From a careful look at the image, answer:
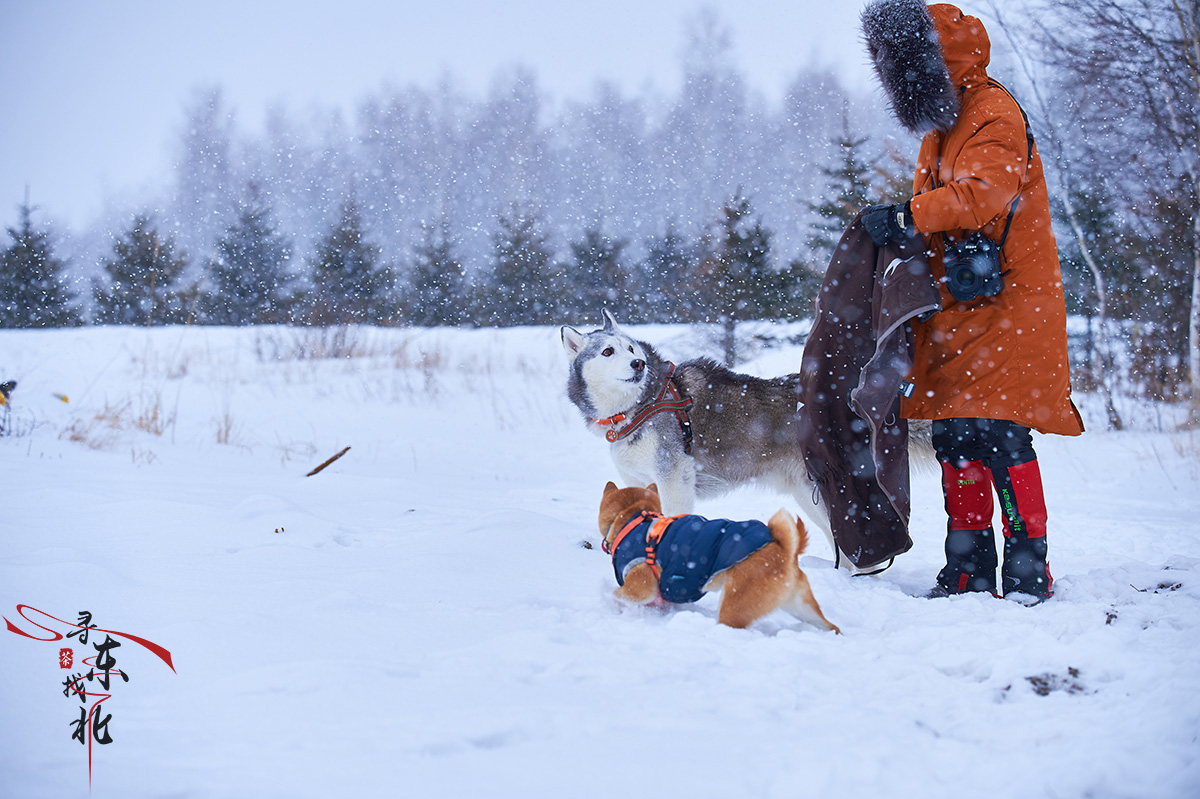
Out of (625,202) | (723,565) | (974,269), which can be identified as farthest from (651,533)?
(625,202)

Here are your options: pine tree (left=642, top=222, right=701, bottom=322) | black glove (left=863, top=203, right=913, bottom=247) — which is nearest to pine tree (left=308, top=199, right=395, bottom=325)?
pine tree (left=642, top=222, right=701, bottom=322)

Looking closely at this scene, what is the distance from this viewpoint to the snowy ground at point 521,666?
1142 millimetres

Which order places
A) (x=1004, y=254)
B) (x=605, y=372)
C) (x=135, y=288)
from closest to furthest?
(x=1004, y=254) → (x=605, y=372) → (x=135, y=288)

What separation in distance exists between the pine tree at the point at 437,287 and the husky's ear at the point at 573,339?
15015 millimetres

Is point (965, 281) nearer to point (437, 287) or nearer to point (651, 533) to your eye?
point (651, 533)

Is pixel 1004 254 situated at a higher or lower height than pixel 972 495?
higher

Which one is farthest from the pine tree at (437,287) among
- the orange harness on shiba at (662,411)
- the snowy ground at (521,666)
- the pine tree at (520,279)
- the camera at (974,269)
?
the camera at (974,269)

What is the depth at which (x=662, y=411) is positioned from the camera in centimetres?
370

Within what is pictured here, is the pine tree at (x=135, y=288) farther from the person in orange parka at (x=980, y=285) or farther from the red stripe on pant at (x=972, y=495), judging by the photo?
the red stripe on pant at (x=972, y=495)

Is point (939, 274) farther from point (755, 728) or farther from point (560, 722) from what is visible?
point (560, 722)

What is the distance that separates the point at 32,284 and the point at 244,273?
477 centimetres

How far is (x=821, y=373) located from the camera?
269 cm

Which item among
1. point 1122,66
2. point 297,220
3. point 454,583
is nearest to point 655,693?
point 454,583

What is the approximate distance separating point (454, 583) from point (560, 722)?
1148 mm
